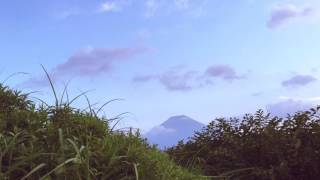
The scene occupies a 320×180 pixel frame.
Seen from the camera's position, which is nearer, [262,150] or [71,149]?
[71,149]

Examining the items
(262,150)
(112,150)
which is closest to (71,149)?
(112,150)

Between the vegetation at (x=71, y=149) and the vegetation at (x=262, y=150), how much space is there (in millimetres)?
1688

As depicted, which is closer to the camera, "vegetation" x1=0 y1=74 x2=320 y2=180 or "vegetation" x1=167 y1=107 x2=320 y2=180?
"vegetation" x1=0 y1=74 x2=320 y2=180

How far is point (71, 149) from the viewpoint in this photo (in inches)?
204

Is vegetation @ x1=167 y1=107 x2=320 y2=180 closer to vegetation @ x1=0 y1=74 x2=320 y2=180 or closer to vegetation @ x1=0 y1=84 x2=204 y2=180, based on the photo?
vegetation @ x1=0 y1=74 x2=320 y2=180

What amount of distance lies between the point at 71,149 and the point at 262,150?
3276 millimetres

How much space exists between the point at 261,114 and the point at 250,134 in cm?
42

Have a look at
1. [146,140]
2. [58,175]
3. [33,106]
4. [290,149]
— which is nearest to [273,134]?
[290,149]

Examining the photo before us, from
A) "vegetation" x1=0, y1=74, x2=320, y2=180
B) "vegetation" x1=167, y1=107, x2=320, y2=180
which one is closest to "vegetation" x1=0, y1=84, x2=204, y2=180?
"vegetation" x1=0, y1=74, x2=320, y2=180

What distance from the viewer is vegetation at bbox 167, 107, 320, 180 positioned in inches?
297

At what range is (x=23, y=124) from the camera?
5828 mm

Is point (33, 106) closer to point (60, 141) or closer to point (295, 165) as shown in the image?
point (60, 141)

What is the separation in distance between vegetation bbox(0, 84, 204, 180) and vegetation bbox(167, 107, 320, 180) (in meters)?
1.69

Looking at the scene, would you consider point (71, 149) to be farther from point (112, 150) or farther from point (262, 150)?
point (262, 150)
